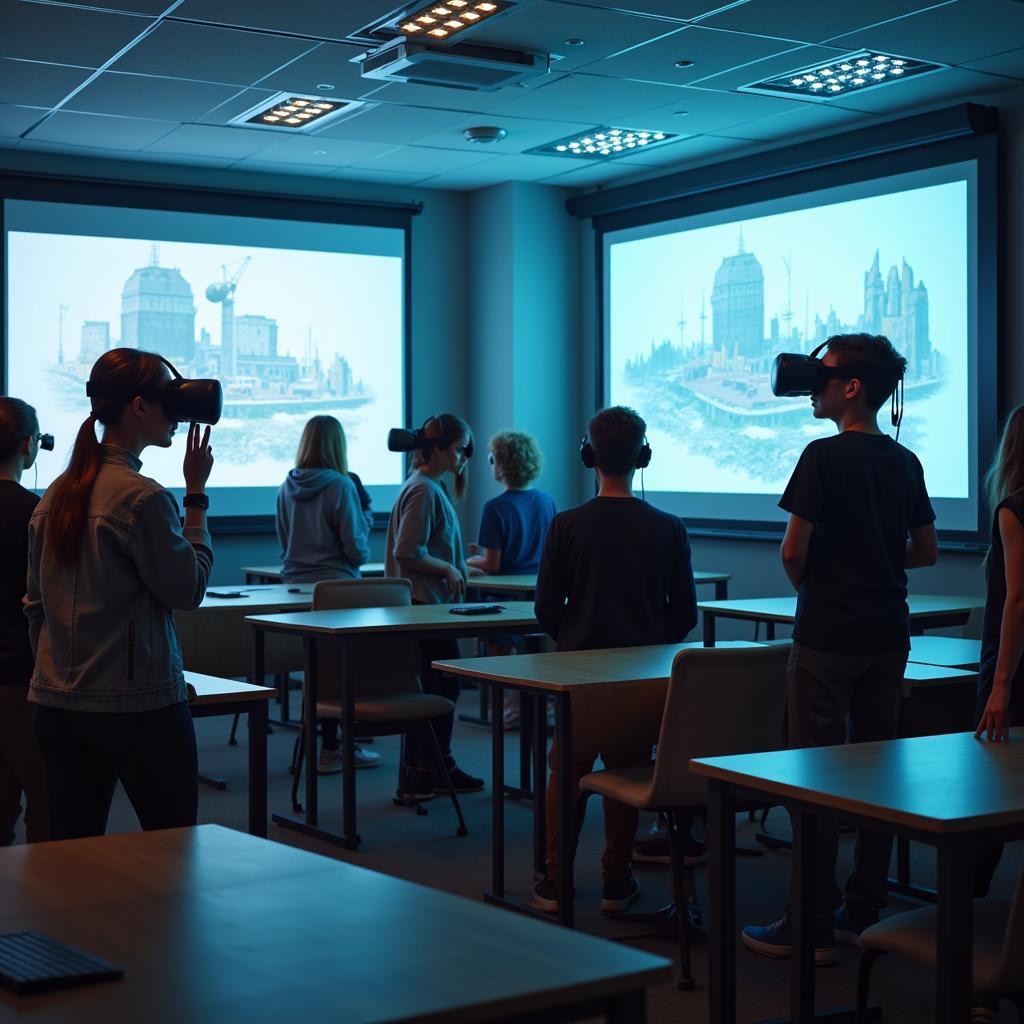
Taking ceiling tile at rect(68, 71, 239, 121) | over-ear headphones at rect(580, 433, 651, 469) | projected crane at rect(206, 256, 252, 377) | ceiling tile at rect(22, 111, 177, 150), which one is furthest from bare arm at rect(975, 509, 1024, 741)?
projected crane at rect(206, 256, 252, 377)

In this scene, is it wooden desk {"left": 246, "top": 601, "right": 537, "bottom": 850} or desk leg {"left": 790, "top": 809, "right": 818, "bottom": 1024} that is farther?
wooden desk {"left": 246, "top": 601, "right": 537, "bottom": 850}

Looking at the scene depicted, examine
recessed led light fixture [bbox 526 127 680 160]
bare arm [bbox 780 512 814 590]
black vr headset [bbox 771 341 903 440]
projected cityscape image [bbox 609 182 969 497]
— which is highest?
recessed led light fixture [bbox 526 127 680 160]

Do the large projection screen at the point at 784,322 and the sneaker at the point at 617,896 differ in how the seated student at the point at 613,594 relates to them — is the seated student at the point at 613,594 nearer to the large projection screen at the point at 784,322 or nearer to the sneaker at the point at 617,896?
the sneaker at the point at 617,896

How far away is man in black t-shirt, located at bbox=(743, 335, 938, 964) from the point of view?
344 cm

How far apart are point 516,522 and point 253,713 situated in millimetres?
3184

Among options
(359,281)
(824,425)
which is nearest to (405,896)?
(824,425)

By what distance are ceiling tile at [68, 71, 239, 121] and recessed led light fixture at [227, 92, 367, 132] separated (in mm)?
230

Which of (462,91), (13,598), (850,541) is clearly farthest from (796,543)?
(462,91)

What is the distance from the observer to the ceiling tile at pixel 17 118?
6848mm

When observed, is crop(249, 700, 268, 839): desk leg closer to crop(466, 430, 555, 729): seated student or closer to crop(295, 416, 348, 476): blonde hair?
crop(295, 416, 348, 476): blonde hair

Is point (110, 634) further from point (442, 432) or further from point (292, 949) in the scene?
point (442, 432)

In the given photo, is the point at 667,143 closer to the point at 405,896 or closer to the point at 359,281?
the point at 359,281

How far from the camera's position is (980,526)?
6500 mm

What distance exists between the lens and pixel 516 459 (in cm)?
657
